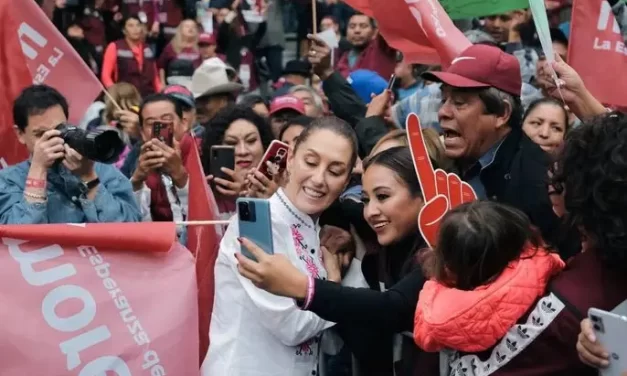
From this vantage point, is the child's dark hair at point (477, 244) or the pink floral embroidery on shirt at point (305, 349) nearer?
the child's dark hair at point (477, 244)

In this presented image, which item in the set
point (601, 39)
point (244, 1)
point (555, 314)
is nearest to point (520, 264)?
point (555, 314)

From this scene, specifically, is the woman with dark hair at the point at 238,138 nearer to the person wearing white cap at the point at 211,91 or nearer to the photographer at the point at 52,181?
the photographer at the point at 52,181

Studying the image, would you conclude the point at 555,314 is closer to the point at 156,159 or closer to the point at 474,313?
the point at 474,313

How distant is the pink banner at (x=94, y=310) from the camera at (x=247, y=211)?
616 millimetres

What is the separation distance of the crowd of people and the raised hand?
39 mm

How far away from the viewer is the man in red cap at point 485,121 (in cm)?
350

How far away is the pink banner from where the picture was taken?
3176 mm

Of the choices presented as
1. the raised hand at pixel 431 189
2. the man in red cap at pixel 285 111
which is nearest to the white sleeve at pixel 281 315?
the raised hand at pixel 431 189

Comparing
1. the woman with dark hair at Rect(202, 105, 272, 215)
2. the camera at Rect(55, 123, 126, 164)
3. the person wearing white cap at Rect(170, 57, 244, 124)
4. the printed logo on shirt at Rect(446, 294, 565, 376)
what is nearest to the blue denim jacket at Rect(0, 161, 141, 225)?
the camera at Rect(55, 123, 126, 164)

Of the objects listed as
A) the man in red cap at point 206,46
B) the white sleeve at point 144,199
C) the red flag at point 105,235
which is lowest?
the man in red cap at point 206,46

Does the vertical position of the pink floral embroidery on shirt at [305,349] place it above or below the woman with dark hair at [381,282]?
below

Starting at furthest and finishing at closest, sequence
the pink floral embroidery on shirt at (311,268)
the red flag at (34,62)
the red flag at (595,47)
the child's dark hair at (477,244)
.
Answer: the red flag at (34,62) → the red flag at (595,47) → the pink floral embroidery on shirt at (311,268) → the child's dark hair at (477,244)

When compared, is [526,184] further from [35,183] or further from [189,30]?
[189,30]

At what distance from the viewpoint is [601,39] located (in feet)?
13.9
